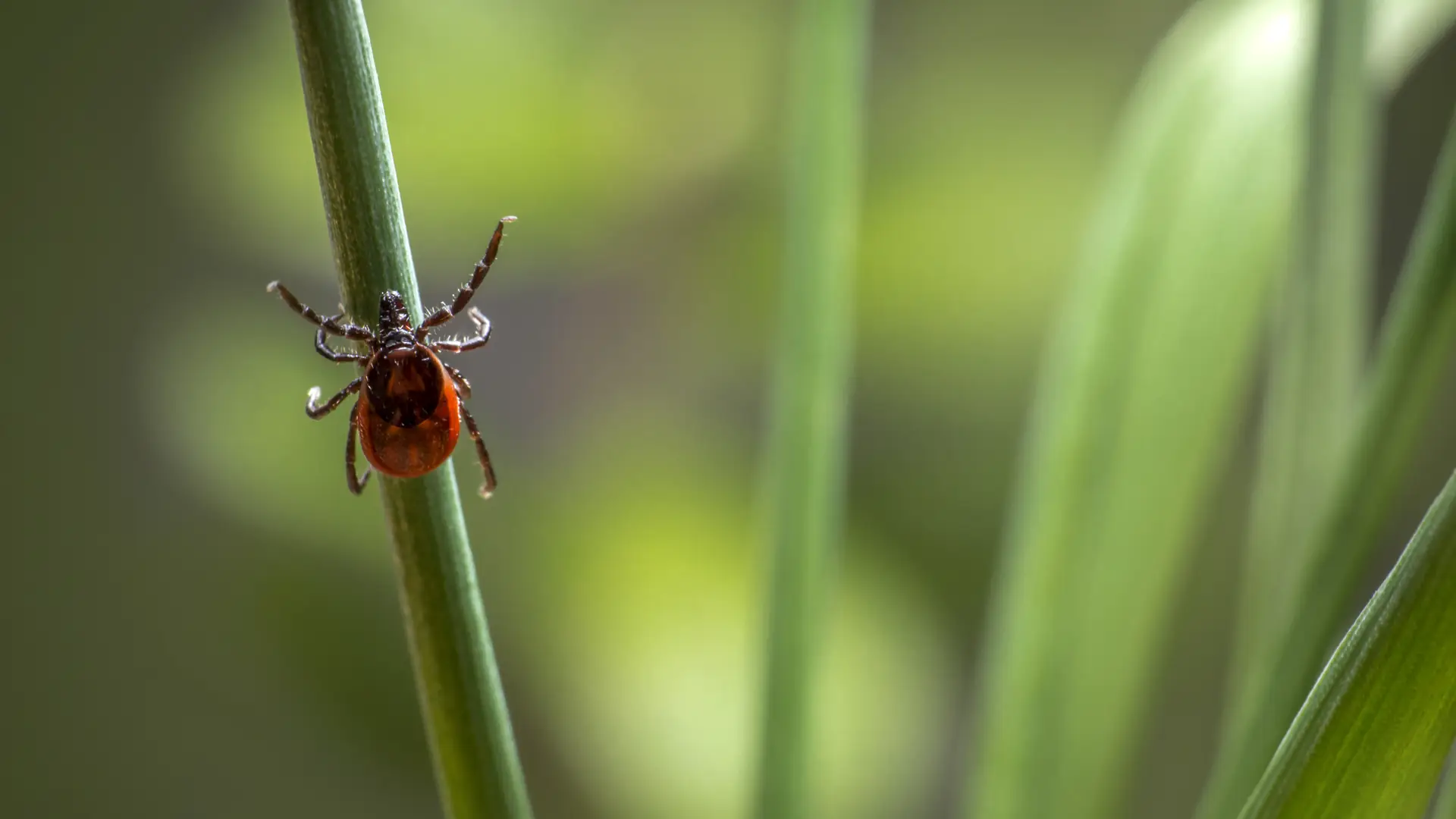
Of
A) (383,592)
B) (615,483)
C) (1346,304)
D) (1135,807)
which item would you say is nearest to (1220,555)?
(1135,807)

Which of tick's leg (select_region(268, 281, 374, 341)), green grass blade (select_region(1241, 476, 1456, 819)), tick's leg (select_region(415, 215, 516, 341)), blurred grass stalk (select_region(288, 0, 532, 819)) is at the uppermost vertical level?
tick's leg (select_region(415, 215, 516, 341))

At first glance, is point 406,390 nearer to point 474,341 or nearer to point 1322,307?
point 474,341

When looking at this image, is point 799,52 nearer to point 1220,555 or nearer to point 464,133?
point 464,133

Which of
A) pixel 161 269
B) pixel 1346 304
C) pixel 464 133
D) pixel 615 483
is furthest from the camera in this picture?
pixel 161 269

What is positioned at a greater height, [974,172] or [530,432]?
[974,172]

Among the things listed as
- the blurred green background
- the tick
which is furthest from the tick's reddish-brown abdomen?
the blurred green background

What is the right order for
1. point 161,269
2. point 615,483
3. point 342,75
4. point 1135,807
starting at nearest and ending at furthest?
point 342,75
point 615,483
point 161,269
point 1135,807

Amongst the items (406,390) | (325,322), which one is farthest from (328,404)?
(325,322)

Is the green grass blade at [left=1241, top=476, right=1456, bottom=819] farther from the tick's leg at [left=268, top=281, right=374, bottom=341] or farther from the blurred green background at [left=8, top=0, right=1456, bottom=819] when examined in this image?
the blurred green background at [left=8, top=0, right=1456, bottom=819]
